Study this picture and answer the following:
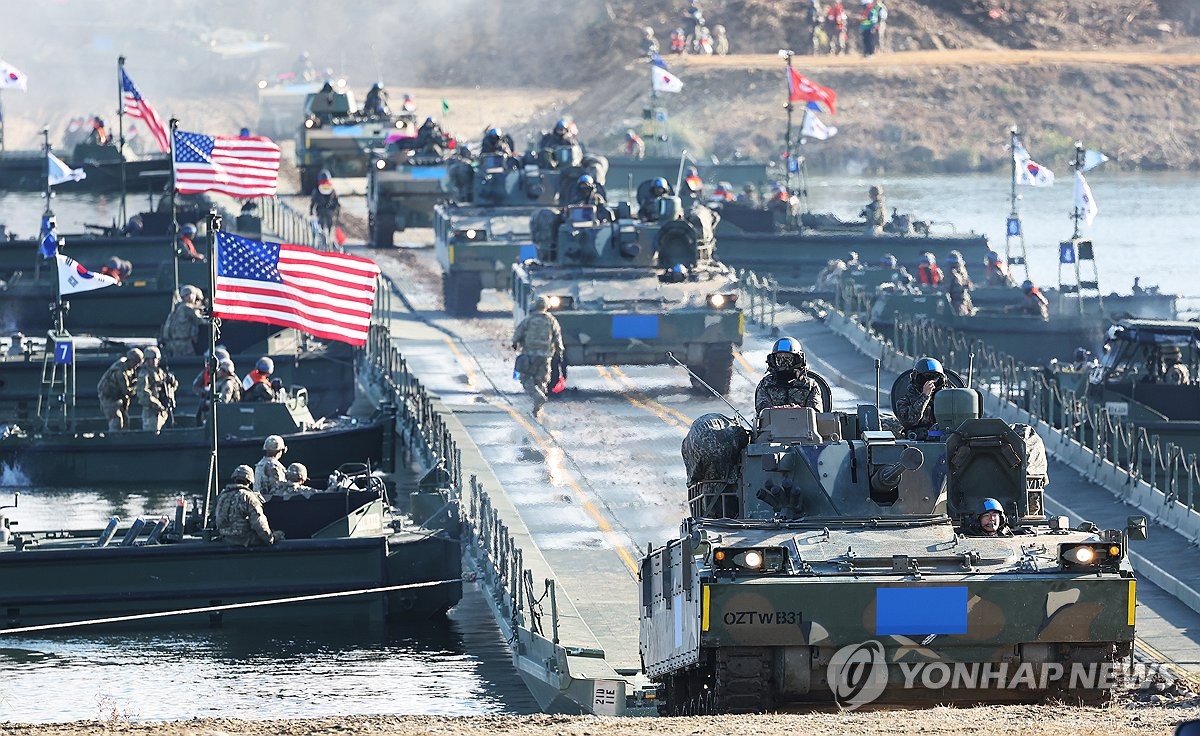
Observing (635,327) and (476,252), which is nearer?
(635,327)

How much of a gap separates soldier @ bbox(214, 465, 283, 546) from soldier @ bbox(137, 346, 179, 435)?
336 inches

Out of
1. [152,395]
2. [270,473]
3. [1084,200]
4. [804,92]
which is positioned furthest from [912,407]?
[804,92]

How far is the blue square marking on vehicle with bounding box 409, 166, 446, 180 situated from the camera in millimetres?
51969

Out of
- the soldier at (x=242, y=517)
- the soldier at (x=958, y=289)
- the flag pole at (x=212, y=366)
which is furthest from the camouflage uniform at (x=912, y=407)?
the soldier at (x=958, y=289)

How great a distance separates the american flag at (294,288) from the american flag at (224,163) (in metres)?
11.1

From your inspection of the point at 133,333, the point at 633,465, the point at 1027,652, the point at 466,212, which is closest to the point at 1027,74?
the point at 466,212

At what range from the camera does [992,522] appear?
61.0ft

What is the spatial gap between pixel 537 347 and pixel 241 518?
963 centimetres

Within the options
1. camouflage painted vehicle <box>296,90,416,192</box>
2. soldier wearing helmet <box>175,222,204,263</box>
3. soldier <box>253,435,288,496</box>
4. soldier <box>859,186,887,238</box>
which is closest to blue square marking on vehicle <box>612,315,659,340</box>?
soldier <box>253,435,288,496</box>

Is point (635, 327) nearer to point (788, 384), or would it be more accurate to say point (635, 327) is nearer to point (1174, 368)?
point (1174, 368)

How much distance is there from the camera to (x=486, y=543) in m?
25.6

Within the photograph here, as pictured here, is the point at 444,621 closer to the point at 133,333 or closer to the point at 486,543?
the point at 486,543

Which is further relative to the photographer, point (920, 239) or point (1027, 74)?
point (1027, 74)

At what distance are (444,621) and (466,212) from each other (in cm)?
2068
